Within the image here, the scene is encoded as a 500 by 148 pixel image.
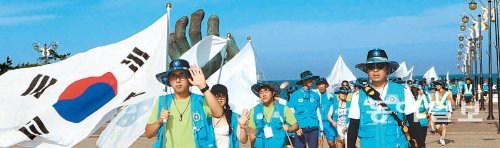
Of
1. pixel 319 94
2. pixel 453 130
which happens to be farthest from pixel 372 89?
pixel 453 130

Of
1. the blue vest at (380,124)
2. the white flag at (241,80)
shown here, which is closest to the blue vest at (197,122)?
the blue vest at (380,124)

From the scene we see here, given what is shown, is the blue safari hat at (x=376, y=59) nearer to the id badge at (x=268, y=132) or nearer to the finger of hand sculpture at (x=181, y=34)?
the id badge at (x=268, y=132)

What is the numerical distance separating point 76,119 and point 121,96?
511 millimetres

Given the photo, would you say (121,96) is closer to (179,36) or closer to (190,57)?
(190,57)

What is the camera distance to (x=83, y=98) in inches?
335

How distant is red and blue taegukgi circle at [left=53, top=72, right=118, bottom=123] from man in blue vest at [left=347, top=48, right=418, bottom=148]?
2.38 meters

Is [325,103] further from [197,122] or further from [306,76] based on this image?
[197,122]

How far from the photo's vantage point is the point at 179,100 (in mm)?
7355

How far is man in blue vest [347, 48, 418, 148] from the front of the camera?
7.94 m

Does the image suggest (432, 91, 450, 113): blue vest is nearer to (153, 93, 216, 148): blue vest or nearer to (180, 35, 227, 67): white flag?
(180, 35, 227, 67): white flag

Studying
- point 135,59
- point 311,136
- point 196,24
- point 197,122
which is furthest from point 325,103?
point 196,24

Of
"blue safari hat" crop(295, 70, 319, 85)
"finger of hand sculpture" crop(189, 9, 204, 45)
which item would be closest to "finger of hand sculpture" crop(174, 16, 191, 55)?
"finger of hand sculpture" crop(189, 9, 204, 45)

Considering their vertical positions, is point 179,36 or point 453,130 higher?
point 179,36

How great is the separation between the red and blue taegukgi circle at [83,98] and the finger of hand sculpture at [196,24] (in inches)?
2125
